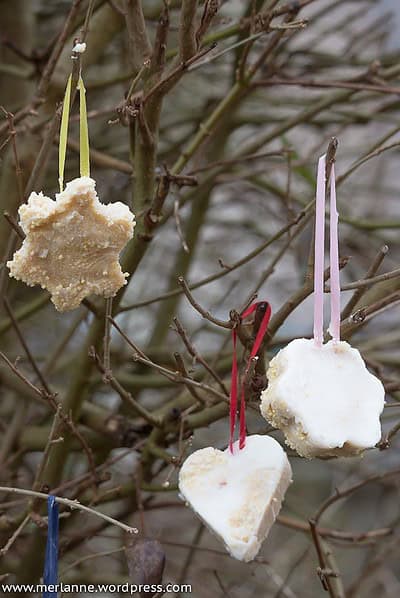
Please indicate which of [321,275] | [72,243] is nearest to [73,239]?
[72,243]

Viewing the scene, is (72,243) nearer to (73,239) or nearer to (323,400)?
(73,239)

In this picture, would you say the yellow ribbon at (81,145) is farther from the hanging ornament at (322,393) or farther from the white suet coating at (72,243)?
the hanging ornament at (322,393)

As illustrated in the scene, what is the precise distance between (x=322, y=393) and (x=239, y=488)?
0.15m

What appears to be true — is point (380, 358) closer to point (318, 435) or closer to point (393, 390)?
point (393, 390)

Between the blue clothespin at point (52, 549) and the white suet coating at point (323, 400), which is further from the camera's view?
the blue clothespin at point (52, 549)

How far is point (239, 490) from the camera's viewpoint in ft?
2.73

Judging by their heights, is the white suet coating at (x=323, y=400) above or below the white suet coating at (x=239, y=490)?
above

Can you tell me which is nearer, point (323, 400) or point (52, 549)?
point (323, 400)

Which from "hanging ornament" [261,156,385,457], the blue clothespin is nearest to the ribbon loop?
"hanging ornament" [261,156,385,457]

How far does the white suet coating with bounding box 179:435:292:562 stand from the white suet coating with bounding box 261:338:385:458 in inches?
3.1

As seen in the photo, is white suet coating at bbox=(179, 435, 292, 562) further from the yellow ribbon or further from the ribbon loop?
the yellow ribbon

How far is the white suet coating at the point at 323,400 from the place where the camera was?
0.75m

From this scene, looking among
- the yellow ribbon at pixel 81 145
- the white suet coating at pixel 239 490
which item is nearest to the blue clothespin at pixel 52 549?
the white suet coating at pixel 239 490

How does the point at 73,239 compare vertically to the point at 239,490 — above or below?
above
